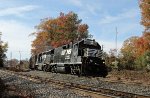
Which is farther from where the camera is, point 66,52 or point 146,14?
point 146,14

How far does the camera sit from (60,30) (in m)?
71.4

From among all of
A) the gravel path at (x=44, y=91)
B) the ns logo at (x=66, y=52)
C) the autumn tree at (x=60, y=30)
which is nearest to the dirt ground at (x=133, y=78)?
the ns logo at (x=66, y=52)

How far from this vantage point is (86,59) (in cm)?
2655

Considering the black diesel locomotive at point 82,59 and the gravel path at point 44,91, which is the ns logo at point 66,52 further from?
the gravel path at point 44,91

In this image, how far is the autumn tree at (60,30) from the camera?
69750 millimetres

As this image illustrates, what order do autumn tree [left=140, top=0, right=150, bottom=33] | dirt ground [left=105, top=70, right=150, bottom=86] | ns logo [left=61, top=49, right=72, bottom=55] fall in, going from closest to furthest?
dirt ground [left=105, top=70, right=150, bottom=86]
ns logo [left=61, top=49, right=72, bottom=55]
autumn tree [left=140, top=0, right=150, bottom=33]

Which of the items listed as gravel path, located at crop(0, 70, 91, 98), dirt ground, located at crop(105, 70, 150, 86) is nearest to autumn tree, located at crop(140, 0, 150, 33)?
dirt ground, located at crop(105, 70, 150, 86)

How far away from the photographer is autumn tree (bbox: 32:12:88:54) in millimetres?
69750

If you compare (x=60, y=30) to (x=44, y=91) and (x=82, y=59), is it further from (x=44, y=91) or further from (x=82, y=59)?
(x=44, y=91)

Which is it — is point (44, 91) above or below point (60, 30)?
below

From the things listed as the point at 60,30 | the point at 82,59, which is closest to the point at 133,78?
the point at 82,59

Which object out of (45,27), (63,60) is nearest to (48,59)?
(63,60)

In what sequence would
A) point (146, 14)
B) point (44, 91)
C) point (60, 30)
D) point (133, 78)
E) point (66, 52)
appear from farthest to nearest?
point (60, 30), point (146, 14), point (66, 52), point (133, 78), point (44, 91)

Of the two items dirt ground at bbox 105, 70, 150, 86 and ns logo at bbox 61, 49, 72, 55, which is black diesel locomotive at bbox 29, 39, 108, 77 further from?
dirt ground at bbox 105, 70, 150, 86
